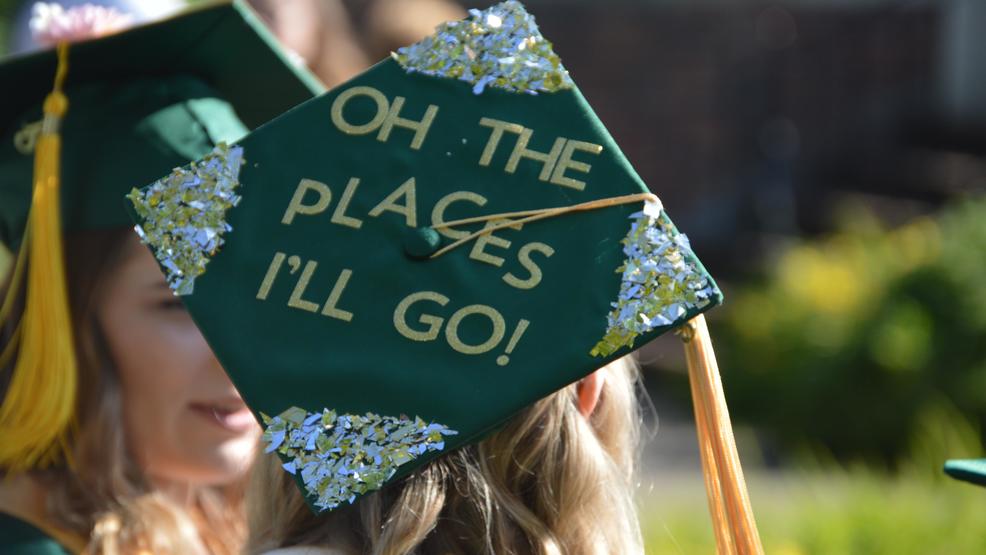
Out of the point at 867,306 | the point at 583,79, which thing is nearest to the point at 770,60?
the point at 583,79

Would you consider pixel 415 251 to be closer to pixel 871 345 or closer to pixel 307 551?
pixel 307 551

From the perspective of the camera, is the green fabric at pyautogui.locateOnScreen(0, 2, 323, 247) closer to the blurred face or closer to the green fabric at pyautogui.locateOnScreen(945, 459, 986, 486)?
the blurred face

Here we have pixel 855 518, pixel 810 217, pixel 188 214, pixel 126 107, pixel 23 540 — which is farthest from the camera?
pixel 810 217

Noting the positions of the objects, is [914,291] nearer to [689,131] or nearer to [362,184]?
[689,131]

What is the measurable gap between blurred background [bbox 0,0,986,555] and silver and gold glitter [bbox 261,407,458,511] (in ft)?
2.61

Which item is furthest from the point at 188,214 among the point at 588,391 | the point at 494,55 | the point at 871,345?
the point at 871,345

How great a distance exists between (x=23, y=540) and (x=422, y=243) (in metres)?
0.89

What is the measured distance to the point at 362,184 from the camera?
1742 mm

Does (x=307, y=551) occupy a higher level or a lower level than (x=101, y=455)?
higher

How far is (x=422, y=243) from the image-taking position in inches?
66.9

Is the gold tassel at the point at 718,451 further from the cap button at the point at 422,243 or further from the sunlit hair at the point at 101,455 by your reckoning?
the sunlit hair at the point at 101,455

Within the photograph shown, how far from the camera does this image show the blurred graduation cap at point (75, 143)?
221cm

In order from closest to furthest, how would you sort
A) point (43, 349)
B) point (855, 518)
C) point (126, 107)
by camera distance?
point (43, 349) → point (126, 107) → point (855, 518)

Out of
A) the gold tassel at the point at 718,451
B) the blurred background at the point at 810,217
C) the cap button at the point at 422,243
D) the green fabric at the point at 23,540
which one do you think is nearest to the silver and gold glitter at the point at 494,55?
the cap button at the point at 422,243
